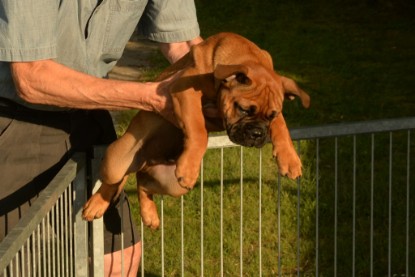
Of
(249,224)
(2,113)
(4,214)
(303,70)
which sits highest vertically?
(2,113)

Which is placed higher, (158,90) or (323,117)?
(158,90)

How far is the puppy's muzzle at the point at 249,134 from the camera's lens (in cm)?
467

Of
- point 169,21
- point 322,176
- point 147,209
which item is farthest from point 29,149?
point 322,176

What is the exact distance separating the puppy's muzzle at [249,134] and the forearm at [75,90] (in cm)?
33

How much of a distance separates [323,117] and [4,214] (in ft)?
23.2

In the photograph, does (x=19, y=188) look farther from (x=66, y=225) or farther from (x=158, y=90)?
(x=158, y=90)

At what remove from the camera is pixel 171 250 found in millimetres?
7973

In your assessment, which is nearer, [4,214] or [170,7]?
[4,214]

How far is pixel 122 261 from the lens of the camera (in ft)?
17.5

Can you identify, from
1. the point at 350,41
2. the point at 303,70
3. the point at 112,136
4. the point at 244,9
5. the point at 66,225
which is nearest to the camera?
the point at 66,225

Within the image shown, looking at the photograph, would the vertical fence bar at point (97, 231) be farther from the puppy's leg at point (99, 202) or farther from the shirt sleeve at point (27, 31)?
the shirt sleeve at point (27, 31)

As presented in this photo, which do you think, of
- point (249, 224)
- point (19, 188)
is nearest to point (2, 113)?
point (19, 188)

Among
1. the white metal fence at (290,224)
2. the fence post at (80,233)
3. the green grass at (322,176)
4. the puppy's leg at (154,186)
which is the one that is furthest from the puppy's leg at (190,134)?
the green grass at (322,176)

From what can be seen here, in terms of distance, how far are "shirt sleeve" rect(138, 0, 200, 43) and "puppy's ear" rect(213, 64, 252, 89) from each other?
71 cm
